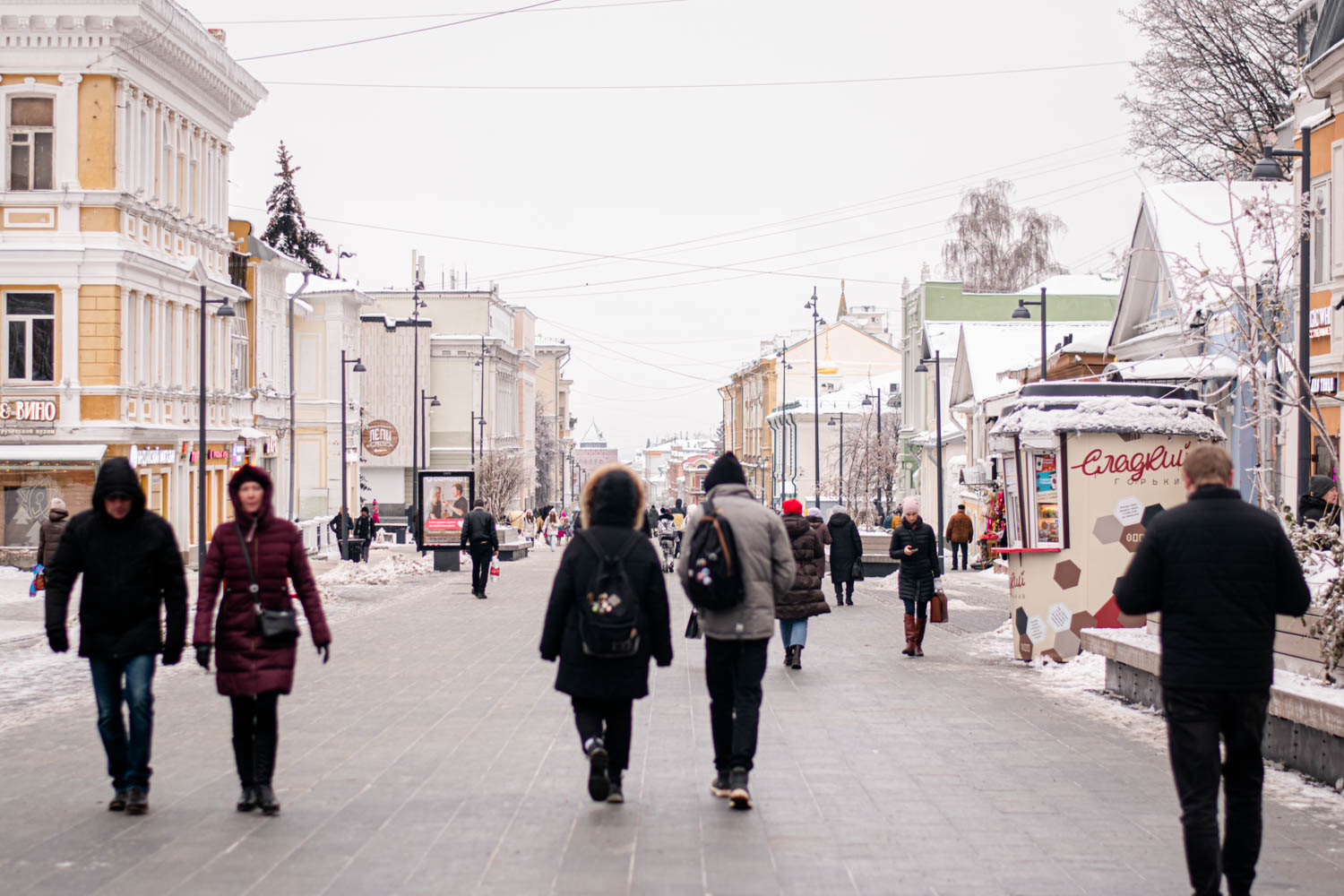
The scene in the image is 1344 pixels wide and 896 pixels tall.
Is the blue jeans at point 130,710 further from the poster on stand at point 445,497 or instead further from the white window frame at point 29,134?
the poster on stand at point 445,497

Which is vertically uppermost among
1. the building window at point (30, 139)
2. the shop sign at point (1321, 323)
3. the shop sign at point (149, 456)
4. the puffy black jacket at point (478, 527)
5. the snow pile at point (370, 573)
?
the building window at point (30, 139)

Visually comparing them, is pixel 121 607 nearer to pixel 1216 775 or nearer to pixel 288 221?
pixel 1216 775

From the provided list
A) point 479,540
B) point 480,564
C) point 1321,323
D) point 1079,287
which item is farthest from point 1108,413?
point 1079,287

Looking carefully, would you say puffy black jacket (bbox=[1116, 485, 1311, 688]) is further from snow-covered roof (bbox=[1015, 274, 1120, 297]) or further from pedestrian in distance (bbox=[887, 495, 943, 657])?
snow-covered roof (bbox=[1015, 274, 1120, 297])

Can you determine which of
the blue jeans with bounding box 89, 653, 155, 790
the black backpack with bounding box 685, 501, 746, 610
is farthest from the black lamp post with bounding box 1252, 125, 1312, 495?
the blue jeans with bounding box 89, 653, 155, 790

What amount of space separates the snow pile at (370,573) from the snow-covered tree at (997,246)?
43.7 m

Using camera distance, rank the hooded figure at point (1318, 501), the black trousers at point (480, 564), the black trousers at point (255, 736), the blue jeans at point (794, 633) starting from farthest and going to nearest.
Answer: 1. the black trousers at point (480, 564)
2. the hooded figure at point (1318, 501)
3. the blue jeans at point (794, 633)
4. the black trousers at point (255, 736)

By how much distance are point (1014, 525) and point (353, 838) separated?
32.9ft

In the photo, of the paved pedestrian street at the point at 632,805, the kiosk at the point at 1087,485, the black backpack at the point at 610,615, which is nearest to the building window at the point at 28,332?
the paved pedestrian street at the point at 632,805

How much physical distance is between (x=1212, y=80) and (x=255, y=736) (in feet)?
128

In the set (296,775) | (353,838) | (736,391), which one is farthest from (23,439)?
(736,391)

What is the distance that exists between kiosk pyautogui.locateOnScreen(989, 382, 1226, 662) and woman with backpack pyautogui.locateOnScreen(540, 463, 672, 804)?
26.5 ft

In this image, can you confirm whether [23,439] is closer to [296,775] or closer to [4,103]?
[4,103]

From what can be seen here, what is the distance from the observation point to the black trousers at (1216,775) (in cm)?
599
